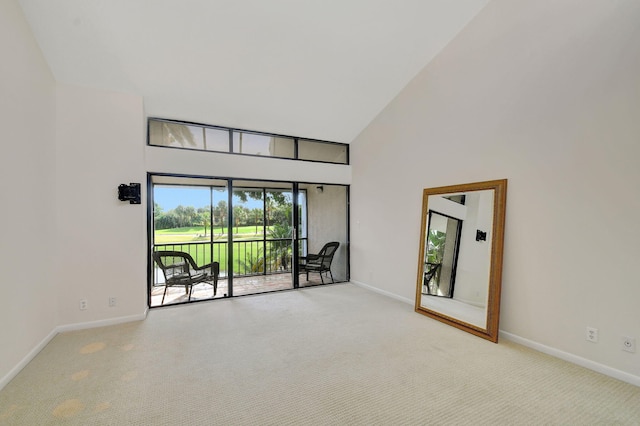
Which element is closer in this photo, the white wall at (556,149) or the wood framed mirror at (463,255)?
the white wall at (556,149)

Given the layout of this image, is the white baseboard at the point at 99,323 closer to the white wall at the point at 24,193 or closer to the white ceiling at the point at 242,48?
the white wall at the point at 24,193

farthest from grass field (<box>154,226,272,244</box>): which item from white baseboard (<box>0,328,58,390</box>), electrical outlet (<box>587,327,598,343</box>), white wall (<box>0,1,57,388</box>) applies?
electrical outlet (<box>587,327,598,343</box>)

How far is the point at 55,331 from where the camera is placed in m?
3.24

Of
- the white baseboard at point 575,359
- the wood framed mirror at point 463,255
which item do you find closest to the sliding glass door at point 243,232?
the wood framed mirror at point 463,255

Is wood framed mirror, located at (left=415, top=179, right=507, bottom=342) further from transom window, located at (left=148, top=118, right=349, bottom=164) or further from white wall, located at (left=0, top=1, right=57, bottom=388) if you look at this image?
white wall, located at (left=0, top=1, right=57, bottom=388)

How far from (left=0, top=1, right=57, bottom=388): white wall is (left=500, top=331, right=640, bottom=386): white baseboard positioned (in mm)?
4674

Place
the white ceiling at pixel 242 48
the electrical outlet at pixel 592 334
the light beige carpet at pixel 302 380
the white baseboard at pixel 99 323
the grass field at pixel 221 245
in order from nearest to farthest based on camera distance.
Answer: the light beige carpet at pixel 302 380 → the electrical outlet at pixel 592 334 → the white ceiling at pixel 242 48 → the white baseboard at pixel 99 323 → the grass field at pixel 221 245

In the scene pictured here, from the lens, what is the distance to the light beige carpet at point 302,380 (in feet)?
6.23

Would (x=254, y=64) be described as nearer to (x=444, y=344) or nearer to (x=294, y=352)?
(x=294, y=352)

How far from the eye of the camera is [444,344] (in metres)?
2.95

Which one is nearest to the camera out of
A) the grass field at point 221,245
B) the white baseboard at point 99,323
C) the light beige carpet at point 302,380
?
the light beige carpet at point 302,380

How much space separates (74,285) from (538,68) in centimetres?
570

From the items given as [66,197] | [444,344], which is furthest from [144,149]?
[444,344]

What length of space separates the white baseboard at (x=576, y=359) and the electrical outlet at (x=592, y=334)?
192 millimetres
